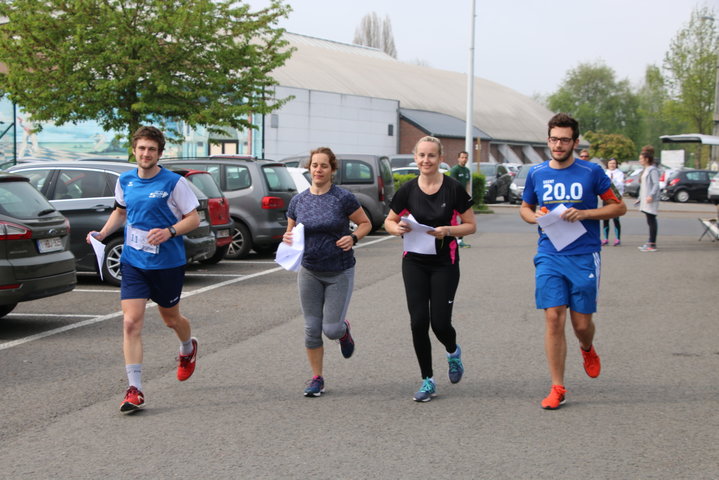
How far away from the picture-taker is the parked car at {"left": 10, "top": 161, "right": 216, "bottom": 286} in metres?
11.4

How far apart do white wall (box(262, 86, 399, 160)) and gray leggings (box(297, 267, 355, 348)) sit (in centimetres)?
3673

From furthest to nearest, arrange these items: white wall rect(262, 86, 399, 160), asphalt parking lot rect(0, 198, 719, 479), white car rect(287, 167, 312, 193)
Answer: white wall rect(262, 86, 399, 160) → white car rect(287, 167, 312, 193) → asphalt parking lot rect(0, 198, 719, 479)

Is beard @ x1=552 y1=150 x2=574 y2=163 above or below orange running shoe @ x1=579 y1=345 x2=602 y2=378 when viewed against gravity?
above

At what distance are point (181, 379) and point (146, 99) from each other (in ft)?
53.9

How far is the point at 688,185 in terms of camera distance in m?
42.7

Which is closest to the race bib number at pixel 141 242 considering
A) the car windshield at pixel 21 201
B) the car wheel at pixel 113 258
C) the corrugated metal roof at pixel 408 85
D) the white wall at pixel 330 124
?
the car windshield at pixel 21 201

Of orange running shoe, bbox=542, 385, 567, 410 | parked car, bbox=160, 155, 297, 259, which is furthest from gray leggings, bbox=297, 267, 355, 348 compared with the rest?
parked car, bbox=160, 155, 297, 259

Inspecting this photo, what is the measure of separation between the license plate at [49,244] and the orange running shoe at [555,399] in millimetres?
4969

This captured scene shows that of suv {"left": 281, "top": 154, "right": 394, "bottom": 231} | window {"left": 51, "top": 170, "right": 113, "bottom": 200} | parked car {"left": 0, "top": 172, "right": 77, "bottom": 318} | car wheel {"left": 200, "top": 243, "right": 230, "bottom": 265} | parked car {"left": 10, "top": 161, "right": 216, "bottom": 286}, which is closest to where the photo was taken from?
parked car {"left": 0, "top": 172, "right": 77, "bottom": 318}

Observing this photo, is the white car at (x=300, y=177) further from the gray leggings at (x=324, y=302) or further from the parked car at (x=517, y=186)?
the parked car at (x=517, y=186)

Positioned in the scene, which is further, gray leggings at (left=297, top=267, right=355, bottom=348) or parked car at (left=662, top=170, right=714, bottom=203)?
Answer: parked car at (left=662, top=170, right=714, bottom=203)

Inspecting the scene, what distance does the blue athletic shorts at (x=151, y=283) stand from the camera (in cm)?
582

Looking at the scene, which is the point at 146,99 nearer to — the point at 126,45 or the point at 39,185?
the point at 126,45

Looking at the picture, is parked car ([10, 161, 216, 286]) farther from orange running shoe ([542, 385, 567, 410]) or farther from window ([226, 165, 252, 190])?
orange running shoe ([542, 385, 567, 410])
